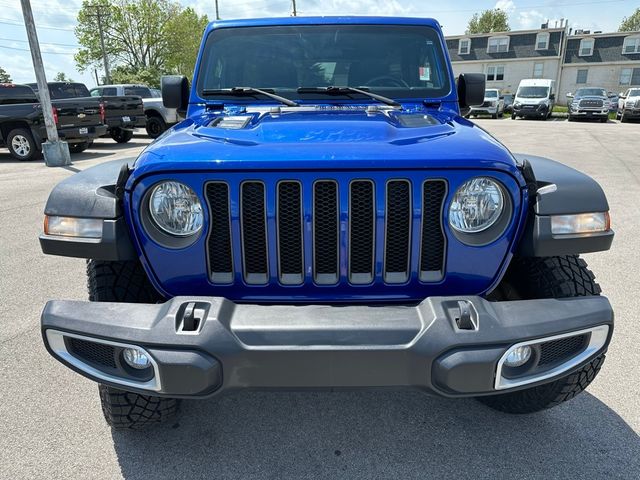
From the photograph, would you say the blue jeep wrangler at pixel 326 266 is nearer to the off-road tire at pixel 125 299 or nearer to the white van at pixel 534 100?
the off-road tire at pixel 125 299

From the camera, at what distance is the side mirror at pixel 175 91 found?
323cm

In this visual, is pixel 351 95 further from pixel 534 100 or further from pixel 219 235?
pixel 534 100

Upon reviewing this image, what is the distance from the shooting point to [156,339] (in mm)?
1571

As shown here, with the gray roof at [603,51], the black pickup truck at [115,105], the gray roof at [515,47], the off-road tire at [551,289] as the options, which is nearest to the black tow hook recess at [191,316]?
the off-road tire at [551,289]

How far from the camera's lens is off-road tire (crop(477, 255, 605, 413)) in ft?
6.66

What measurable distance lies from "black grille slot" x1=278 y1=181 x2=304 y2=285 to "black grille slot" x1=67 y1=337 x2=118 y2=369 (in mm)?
681

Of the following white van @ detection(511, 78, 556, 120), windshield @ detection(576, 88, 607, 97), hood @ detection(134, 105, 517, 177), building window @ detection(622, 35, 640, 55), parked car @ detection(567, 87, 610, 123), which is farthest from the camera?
building window @ detection(622, 35, 640, 55)

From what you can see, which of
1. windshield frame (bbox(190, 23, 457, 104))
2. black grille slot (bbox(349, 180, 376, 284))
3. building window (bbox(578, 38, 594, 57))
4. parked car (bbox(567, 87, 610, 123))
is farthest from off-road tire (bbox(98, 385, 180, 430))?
building window (bbox(578, 38, 594, 57))

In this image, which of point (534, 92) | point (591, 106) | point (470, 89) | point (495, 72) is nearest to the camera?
point (470, 89)

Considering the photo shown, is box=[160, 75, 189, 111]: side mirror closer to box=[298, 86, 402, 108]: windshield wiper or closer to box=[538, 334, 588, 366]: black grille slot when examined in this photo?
box=[298, 86, 402, 108]: windshield wiper

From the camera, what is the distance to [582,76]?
42.1m

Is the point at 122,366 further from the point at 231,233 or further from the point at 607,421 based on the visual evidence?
the point at 607,421

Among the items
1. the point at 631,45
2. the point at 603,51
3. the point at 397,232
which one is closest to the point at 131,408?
the point at 397,232

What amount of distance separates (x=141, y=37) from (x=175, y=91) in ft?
165
